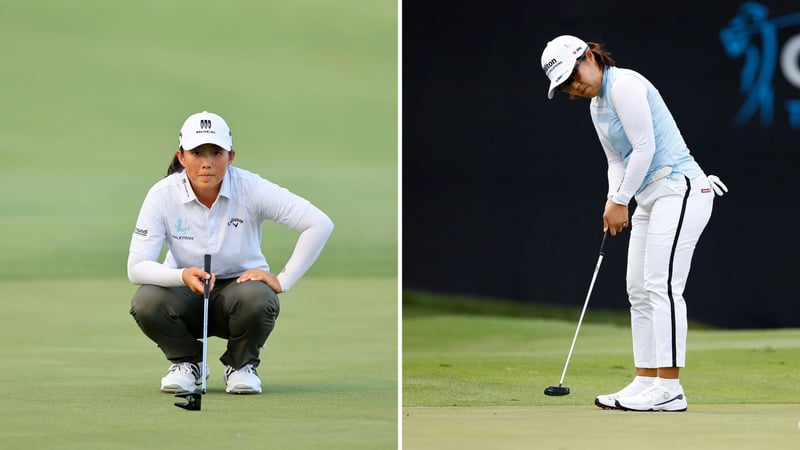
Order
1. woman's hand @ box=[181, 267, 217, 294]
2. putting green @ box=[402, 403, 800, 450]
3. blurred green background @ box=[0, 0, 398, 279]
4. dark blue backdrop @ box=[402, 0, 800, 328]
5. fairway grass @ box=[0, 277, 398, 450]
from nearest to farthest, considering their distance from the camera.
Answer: putting green @ box=[402, 403, 800, 450]
fairway grass @ box=[0, 277, 398, 450]
woman's hand @ box=[181, 267, 217, 294]
dark blue backdrop @ box=[402, 0, 800, 328]
blurred green background @ box=[0, 0, 398, 279]

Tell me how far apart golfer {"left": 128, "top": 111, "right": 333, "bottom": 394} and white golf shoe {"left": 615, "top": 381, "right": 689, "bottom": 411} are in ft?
3.24

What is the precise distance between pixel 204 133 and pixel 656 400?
4.74 feet

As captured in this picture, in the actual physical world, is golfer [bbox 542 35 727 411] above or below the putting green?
above

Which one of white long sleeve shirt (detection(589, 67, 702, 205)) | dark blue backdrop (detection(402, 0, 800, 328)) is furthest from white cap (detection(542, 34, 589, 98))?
dark blue backdrop (detection(402, 0, 800, 328))

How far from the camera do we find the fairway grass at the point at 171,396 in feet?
10.5

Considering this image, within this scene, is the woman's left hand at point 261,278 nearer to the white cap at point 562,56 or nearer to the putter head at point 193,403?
the putter head at point 193,403

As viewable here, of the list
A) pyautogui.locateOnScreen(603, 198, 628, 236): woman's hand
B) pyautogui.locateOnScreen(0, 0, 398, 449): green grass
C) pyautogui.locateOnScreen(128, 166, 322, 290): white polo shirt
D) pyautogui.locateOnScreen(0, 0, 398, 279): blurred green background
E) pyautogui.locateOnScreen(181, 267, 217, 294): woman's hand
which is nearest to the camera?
pyautogui.locateOnScreen(181, 267, 217, 294): woman's hand

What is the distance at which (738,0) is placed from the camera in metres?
5.89

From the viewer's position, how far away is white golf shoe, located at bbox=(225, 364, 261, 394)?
389 centimetres

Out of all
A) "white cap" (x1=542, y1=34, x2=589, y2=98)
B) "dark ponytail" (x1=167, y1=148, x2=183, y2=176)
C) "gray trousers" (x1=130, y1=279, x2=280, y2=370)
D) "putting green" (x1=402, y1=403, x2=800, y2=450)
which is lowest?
"putting green" (x1=402, y1=403, x2=800, y2=450)

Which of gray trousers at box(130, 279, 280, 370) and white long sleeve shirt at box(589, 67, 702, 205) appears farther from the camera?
gray trousers at box(130, 279, 280, 370)

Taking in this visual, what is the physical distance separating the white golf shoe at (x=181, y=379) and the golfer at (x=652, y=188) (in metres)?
1.18

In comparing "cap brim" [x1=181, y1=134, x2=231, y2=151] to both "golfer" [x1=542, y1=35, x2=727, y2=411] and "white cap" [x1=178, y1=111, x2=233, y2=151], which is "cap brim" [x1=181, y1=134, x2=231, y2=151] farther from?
"golfer" [x1=542, y1=35, x2=727, y2=411]

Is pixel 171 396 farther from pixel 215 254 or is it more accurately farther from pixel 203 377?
pixel 215 254
